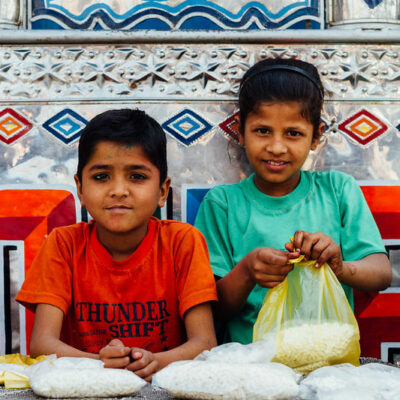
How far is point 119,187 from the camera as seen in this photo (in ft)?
6.34

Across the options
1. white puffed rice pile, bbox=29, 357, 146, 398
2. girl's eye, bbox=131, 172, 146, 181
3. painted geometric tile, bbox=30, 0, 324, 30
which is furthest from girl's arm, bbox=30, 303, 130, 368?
painted geometric tile, bbox=30, 0, 324, 30

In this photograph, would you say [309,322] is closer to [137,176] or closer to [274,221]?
[274,221]

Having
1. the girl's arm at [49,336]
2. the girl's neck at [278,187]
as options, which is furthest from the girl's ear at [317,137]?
the girl's arm at [49,336]

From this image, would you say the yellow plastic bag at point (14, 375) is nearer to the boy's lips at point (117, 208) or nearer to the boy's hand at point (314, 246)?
the boy's lips at point (117, 208)

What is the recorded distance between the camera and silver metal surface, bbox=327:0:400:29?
2.44 meters

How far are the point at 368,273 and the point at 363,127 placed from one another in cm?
58

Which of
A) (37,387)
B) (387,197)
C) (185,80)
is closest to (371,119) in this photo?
(387,197)

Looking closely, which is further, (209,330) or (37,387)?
(209,330)

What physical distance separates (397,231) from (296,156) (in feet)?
1.50

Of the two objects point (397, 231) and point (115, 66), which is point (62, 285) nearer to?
point (115, 66)

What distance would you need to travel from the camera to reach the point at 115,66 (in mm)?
2352

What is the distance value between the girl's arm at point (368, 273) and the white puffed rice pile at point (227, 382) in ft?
1.86

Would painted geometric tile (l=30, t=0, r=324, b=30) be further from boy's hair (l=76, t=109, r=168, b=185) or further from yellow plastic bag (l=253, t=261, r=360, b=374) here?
yellow plastic bag (l=253, t=261, r=360, b=374)

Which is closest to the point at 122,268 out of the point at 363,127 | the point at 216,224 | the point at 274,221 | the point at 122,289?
the point at 122,289
